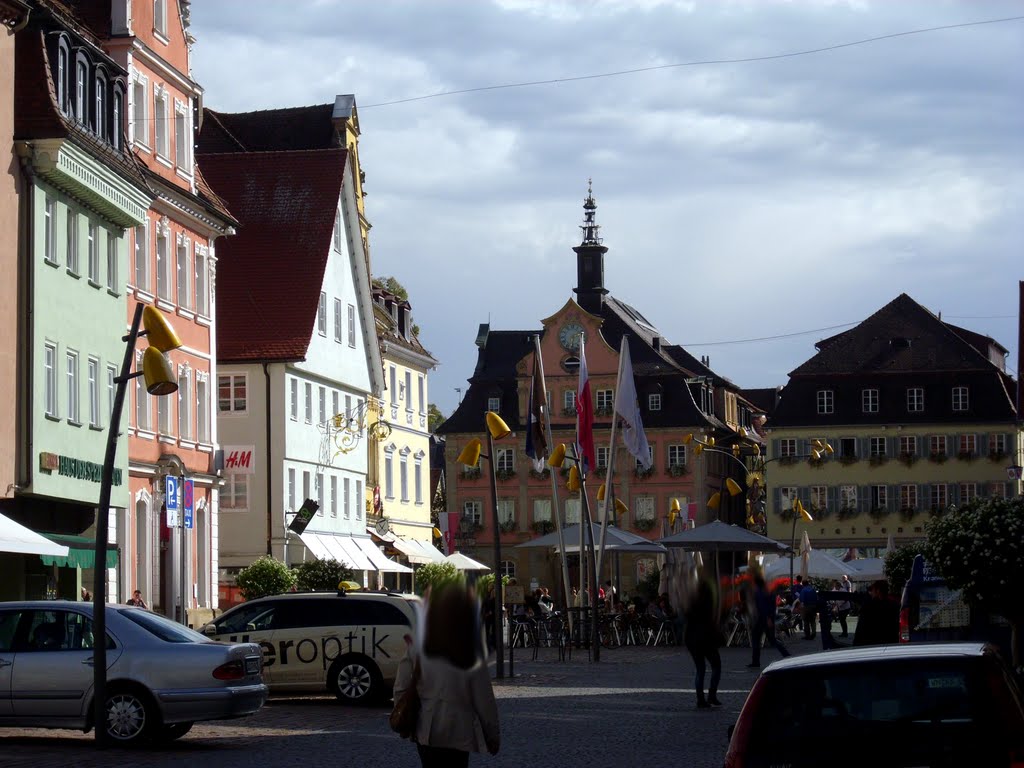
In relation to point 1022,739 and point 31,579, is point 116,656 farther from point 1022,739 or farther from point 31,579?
point 31,579

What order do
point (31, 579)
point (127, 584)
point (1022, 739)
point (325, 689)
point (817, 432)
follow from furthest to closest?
point (817, 432) < point (127, 584) < point (31, 579) < point (325, 689) < point (1022, 739)

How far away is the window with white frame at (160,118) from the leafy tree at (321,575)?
1042 centimetres

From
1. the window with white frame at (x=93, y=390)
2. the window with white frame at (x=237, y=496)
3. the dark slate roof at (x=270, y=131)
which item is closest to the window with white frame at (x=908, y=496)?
the dark slate roof at (x=270, y=131)

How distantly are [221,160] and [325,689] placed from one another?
3756 cm

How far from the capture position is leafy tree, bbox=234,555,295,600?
4728 centimetres

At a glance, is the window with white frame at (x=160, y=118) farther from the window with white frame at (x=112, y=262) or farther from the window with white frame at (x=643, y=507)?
the window with white frame at (x=643, y=507)

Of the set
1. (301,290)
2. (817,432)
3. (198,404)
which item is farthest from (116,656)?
(817,432)

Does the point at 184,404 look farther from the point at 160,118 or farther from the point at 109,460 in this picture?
the point at 109,460

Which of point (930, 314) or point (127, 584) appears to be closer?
point (127, 584)

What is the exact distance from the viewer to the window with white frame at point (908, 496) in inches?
3930

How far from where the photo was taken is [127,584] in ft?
140

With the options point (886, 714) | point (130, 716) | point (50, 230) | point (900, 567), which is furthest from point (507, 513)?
point (886, 714)

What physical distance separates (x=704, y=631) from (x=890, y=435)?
77.2 meters

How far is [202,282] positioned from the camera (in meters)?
49.6
